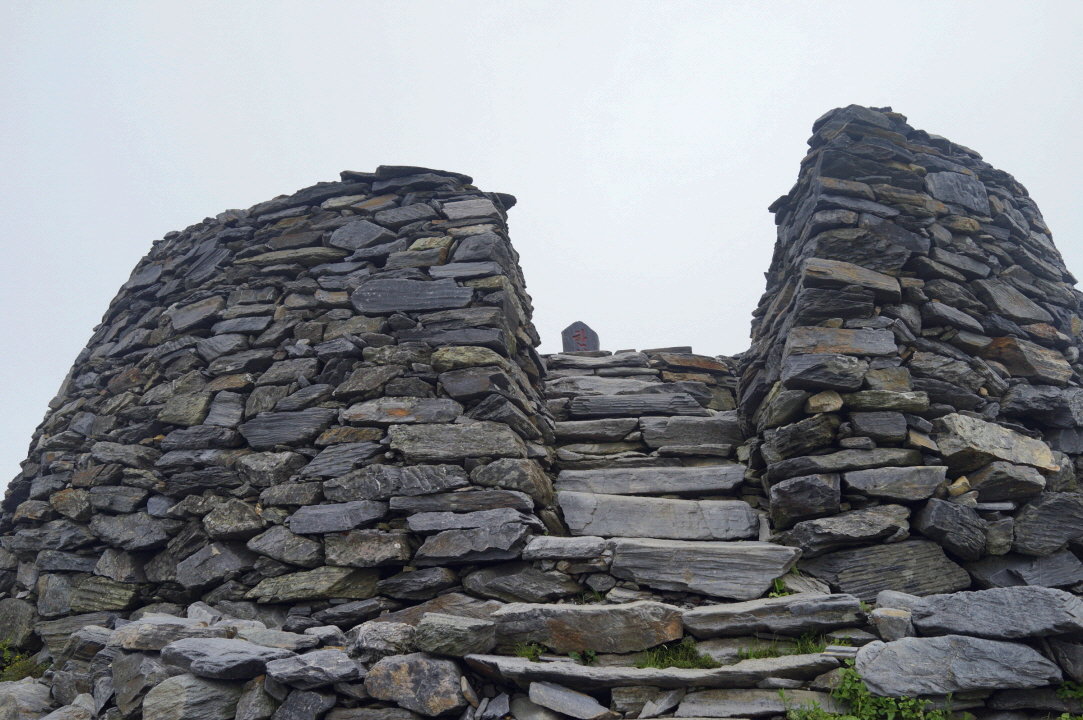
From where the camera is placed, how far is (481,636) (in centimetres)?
396

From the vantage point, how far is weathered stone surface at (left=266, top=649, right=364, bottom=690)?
376cm

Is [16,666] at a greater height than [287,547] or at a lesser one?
lesser

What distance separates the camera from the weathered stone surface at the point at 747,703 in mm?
3443

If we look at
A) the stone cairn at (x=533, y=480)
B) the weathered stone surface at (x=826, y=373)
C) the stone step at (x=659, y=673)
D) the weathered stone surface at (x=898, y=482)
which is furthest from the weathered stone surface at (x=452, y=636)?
the weathered stone surface at (x=826, y=373)

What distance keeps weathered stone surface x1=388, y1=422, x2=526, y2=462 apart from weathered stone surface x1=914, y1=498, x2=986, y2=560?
116 inches

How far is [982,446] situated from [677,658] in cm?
285

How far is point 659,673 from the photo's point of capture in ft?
11.9

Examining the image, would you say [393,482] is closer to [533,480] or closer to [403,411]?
[403,411]

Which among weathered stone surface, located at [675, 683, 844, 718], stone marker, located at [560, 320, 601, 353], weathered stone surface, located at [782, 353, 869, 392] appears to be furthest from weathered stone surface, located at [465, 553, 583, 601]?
stone marker, located at [560, 320, 601, 353]

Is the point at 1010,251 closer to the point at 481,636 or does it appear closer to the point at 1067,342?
the point at 1067,342

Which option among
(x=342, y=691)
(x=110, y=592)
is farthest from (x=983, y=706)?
(x=110, y=592)

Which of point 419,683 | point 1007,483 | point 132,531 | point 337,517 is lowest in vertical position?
point 419,683

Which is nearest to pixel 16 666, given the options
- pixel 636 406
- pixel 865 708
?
pixel 636 406

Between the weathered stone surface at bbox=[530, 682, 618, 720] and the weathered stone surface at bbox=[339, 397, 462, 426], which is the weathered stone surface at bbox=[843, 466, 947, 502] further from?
the weathered stone surface at bbox=[339, 397, 462, 426]
